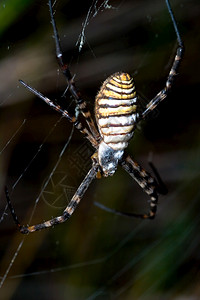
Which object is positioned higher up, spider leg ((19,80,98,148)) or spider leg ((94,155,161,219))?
spider leg ((19,80,98,148))

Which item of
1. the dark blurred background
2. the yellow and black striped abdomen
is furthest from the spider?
the dark blurred background

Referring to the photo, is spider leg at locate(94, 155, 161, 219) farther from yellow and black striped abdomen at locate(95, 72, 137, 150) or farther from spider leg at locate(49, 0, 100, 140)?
yellow and black striped abdomen at locate(95, 72, 137, 150)

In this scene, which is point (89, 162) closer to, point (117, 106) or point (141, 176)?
point (141, 176)

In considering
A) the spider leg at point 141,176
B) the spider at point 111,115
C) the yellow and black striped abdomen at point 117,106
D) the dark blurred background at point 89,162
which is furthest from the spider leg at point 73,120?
the spider leg at point 141,176

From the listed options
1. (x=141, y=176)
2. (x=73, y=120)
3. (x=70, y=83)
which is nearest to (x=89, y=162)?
(x=141, y=176)

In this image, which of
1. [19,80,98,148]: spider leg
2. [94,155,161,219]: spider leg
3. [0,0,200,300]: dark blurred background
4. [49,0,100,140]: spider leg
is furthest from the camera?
[94,155,161,219]: spider leg

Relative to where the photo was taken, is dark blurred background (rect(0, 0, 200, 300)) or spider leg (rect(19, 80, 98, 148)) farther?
dark blurred background (rect(0, 0, 200, 300))

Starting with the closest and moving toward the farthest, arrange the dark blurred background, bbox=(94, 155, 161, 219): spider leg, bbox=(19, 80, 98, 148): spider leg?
bbox=(19, 80, 98, 148): spider leg
the dark blurred background
bbox=(94, 155, 161, 219): spider leg

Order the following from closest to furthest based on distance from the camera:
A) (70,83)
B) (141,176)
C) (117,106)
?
(117,106) < (70,83) < (141,176)

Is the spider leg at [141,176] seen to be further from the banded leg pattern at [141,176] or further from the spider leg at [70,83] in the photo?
the spider leg at [70,83]
